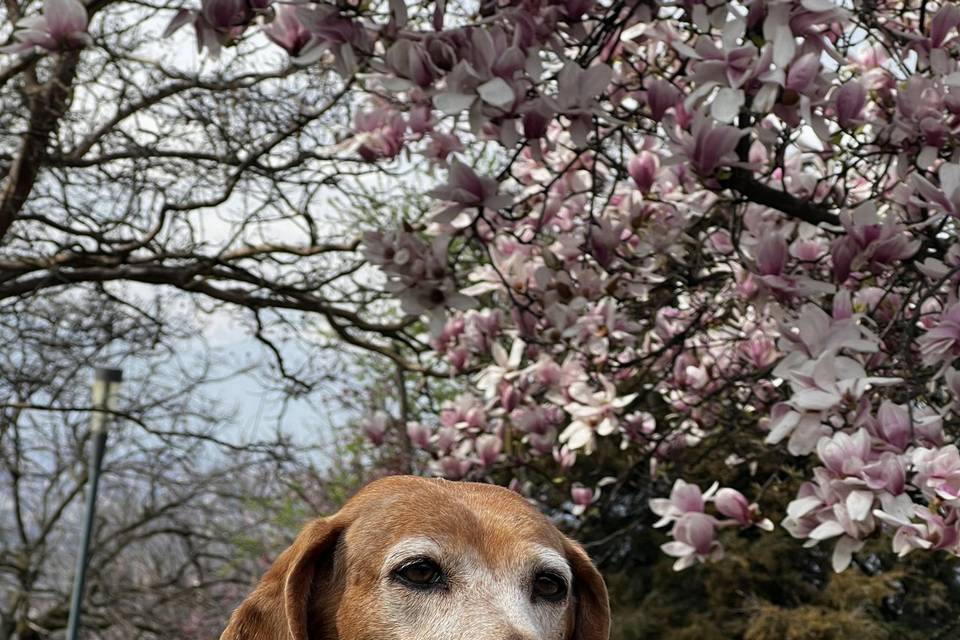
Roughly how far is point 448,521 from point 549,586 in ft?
0.98

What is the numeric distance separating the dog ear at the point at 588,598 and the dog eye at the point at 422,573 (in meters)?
0.59

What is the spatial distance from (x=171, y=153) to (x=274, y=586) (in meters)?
6.00

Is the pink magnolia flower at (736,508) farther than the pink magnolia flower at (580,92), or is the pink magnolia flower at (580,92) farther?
the pink magnolia flower at (736,508)

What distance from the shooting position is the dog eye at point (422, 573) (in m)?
2.72

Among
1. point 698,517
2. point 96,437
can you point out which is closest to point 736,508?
point 698,517

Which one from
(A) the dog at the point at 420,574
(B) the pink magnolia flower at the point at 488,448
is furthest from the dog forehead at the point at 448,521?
(B) the pink magnolia flower at the point at 488,448

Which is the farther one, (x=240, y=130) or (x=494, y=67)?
(x=240, y=130)

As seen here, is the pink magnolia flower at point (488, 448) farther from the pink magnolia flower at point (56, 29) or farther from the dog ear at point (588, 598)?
the dog ear at point (588, 598)

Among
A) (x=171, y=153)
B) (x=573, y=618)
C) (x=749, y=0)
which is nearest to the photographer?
(x=573, y=618)

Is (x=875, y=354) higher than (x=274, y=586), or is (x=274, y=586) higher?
(x=875, y=354)

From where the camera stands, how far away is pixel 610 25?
4129mm

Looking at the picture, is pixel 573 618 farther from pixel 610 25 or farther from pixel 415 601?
pixel 610 25

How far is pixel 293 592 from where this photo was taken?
9.53 ft

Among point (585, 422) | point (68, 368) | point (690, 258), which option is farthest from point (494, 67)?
point (68, 368)
